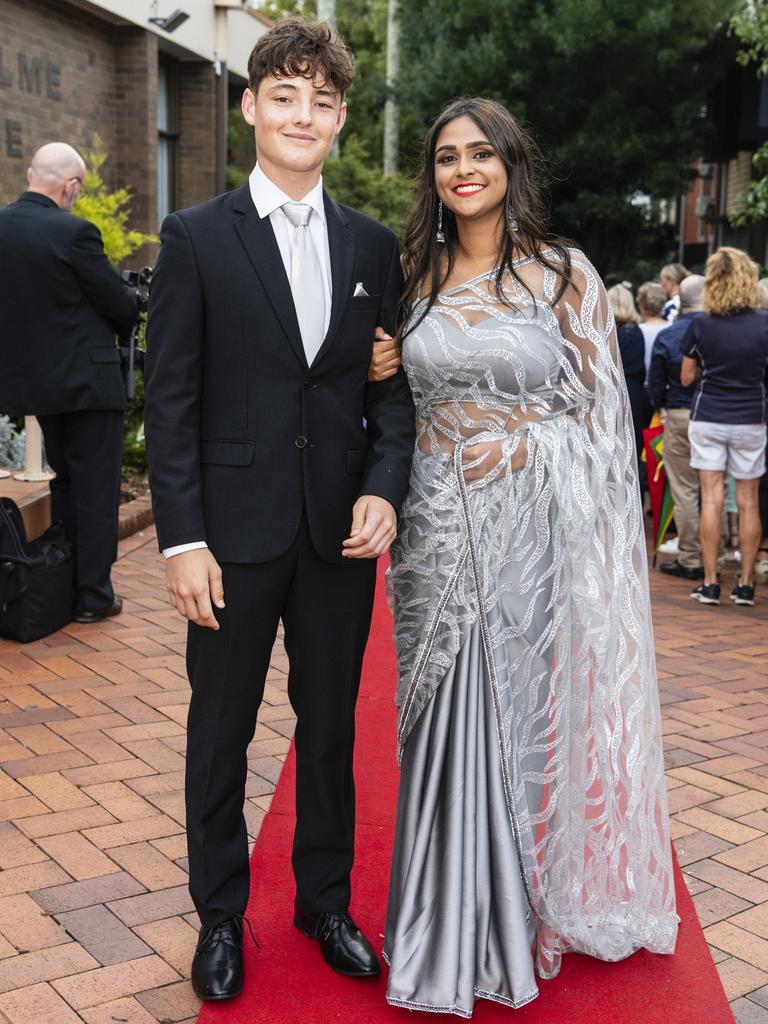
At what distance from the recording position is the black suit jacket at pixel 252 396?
2654 millimetres

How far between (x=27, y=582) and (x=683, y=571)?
442 centimetres

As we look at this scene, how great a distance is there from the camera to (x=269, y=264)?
2.70 m

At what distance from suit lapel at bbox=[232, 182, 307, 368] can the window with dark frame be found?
12.8 meters

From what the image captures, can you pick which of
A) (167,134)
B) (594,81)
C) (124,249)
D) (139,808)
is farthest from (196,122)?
(139,808)

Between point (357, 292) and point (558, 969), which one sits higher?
point (357, 292)

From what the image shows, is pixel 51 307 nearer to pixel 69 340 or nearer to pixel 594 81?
pixel 69 340

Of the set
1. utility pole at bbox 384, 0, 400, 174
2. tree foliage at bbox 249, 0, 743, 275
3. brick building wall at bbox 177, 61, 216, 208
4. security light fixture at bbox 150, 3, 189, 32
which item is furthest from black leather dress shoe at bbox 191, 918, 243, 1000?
utility pole at bbox 384, 0, 400, 174

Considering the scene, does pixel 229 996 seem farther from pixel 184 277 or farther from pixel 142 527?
pixel 142 527

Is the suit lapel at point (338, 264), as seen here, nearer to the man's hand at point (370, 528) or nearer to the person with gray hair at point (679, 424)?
the man's hand at point (370, 528)

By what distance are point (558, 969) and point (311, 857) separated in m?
0.65

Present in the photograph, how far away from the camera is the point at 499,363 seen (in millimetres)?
2826

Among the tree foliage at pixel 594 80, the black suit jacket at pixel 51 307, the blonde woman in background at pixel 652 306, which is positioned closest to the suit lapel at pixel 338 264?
the black suit jacket at pixel 51 307

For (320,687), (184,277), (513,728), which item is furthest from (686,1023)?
(184,277)

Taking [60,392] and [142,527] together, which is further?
[142,527]
